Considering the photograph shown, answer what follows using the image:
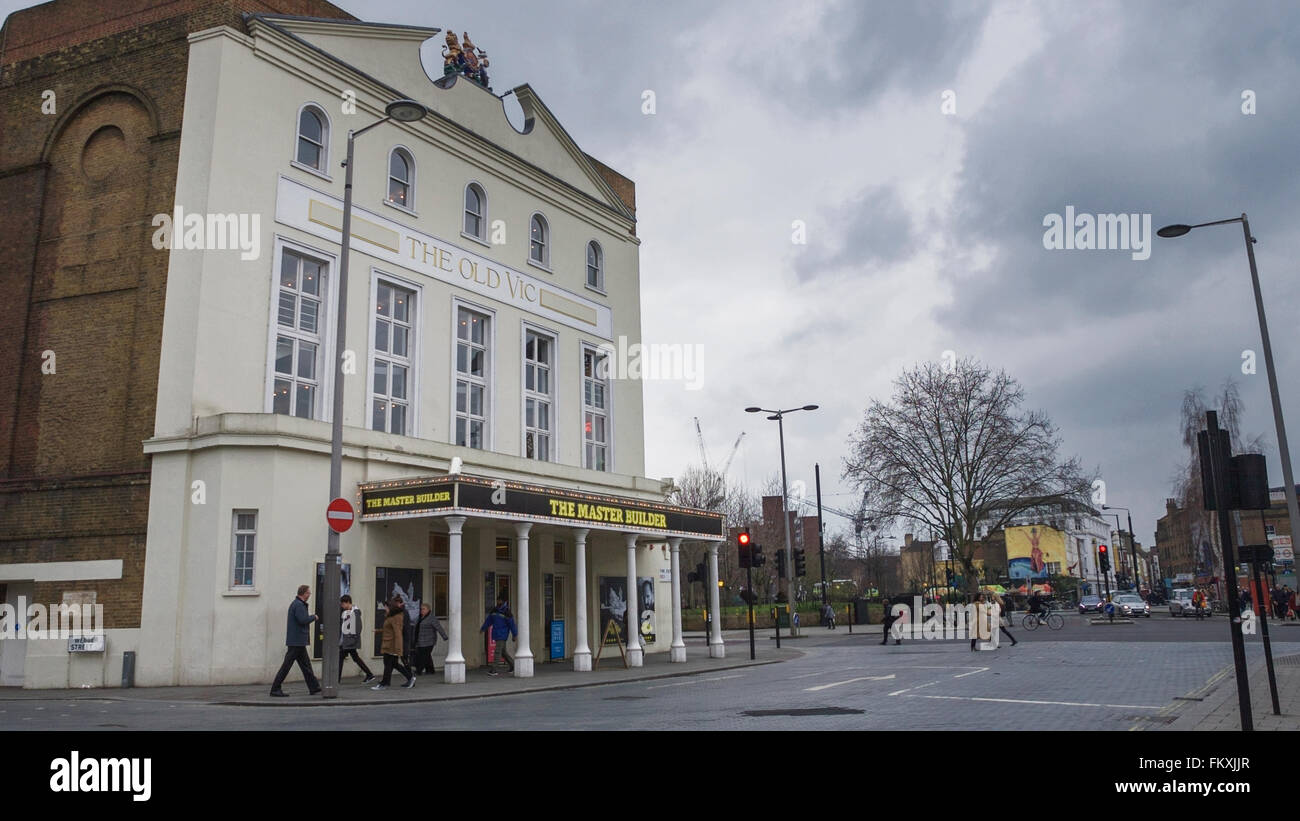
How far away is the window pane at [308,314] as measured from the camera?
22.3 metres

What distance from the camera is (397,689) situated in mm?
17641

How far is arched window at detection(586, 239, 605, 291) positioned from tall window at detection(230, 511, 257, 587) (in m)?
15.8

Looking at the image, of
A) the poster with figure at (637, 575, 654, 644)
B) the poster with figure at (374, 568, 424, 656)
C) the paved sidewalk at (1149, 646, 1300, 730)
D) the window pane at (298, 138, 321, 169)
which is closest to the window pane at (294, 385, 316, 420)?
the poster with figure at (374, 568, 424, 656)

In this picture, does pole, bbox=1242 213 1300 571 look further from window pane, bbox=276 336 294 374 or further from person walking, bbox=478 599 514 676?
window pane, bbox=276 336 294 374

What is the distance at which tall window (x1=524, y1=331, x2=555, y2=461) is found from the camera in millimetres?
28828

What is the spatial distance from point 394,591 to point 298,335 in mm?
6149

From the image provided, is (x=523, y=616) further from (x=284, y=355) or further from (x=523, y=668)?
(x=284, y=355)

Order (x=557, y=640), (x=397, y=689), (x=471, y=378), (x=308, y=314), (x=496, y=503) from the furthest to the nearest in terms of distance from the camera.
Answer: (x=557, y=640) < (x=471, y=378) < (x=308, y=314) < (x=496, y=503) < (x=397, y=689)

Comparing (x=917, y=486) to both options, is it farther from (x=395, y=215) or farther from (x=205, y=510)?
(x=205, y=510)

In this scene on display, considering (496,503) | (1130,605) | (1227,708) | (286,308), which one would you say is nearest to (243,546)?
(496,503)

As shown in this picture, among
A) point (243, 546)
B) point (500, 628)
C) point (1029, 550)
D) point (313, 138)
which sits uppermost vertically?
point (313, 138)

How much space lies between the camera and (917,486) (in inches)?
2060
